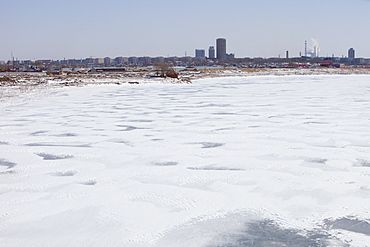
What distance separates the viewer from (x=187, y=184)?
4.64 m

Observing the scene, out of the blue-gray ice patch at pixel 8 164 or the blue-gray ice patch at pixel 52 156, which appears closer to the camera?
the blue-gray ice patch at pixel 8 164

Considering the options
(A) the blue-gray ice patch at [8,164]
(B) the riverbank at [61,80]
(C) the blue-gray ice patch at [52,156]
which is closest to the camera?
(A) the blue-gray ice patch at [8,164]

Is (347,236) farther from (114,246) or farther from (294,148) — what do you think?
(294,148)

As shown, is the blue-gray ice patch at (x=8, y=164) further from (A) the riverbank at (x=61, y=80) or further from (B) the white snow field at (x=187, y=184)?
(A) the riverbank at (x=61, y=80)

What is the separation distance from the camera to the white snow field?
3371mm

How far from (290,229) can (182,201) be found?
3.88 feet

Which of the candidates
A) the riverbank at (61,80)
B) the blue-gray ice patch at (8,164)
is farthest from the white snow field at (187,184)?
the riverbank at (61,80)

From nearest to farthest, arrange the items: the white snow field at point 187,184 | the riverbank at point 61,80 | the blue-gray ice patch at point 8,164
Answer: the white snow field at point 187,184, the blue-gray ice patch at point 8,164, the riverbank at point 61,80

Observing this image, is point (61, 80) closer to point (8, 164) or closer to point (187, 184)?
point (8, 164)

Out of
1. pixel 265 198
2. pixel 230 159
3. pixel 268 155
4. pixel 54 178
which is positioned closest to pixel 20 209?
pixel 54 178

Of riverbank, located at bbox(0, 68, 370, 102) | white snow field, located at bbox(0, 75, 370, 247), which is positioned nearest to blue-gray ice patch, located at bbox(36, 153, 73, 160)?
white snow field, located at bbox(0, 75, 370, 247)

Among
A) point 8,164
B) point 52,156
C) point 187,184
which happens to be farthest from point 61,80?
point 187,184

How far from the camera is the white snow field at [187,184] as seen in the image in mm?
3371

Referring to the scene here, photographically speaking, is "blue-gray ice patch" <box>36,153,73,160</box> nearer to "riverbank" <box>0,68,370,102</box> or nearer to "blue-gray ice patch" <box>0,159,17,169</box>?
"blue-gray ice patch" <box>0,159,17,169</box>
